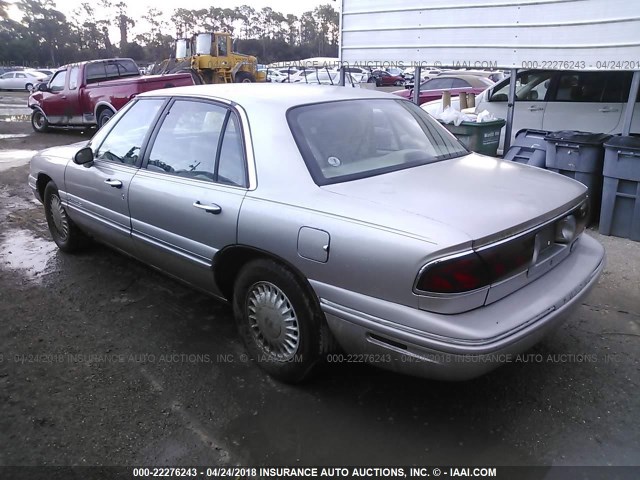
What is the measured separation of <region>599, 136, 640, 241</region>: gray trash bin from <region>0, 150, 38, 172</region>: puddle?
32.0 feet

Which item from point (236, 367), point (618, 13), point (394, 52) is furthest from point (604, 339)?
point (394, 52)

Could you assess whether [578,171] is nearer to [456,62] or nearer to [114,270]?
[456,62]

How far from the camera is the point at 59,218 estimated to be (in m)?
4.83

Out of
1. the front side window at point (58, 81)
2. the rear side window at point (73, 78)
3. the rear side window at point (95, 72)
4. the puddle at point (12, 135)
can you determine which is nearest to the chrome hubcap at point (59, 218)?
the rear side window at point (95, 72)

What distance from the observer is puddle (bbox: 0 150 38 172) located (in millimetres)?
9672

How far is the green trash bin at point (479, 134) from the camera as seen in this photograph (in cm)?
661

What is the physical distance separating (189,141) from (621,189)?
13.5 feet

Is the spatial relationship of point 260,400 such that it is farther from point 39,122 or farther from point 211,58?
point 211,58

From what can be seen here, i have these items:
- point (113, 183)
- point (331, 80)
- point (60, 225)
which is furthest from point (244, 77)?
point (113, 183)

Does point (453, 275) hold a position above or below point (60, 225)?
above

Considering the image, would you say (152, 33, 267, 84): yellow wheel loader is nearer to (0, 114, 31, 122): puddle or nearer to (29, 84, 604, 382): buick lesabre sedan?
(0, 114, 31, 122): puddle

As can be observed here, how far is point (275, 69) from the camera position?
123 feet

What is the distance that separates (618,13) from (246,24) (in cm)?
10333

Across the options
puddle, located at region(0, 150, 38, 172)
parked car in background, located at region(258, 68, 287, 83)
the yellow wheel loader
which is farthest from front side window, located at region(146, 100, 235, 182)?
parked car in background, located at region(258, 68, 287, 83)
